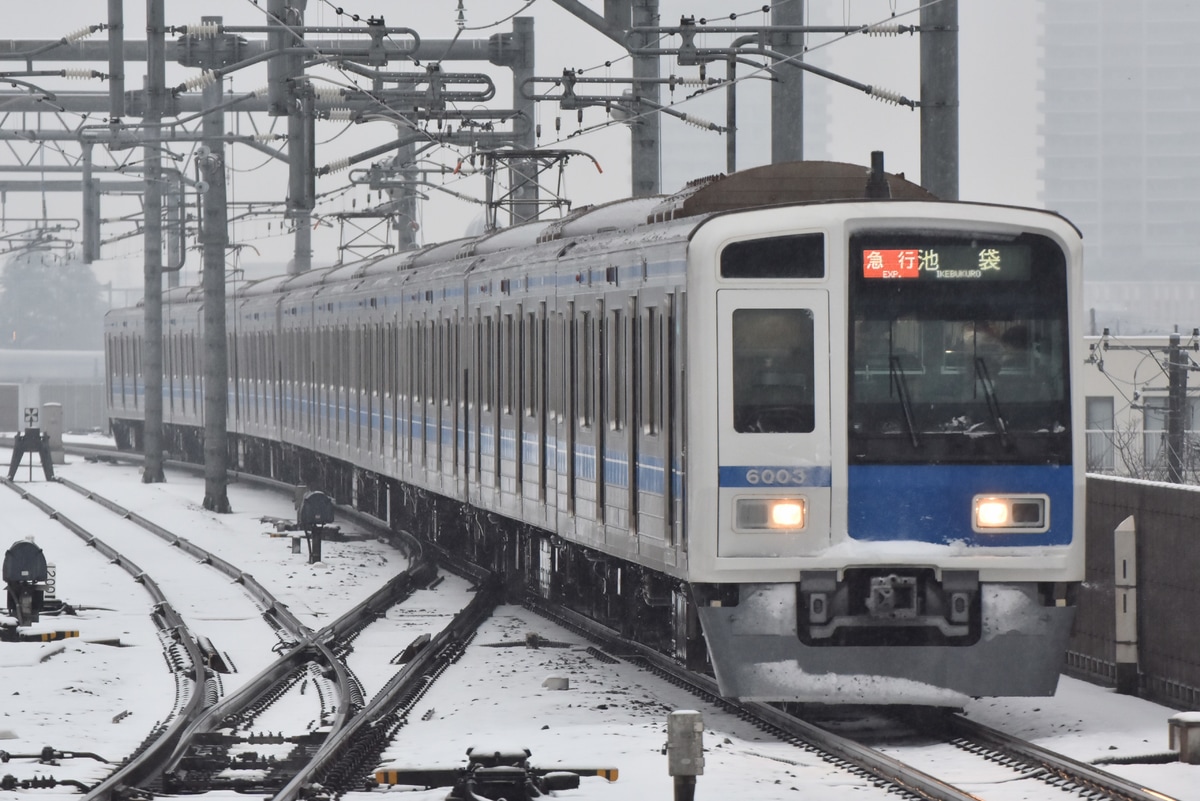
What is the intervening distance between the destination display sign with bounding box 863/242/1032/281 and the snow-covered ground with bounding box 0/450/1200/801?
2.44 metres

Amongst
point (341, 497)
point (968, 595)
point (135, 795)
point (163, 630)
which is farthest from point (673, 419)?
point (341, 497)

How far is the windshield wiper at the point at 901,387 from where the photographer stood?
11.9 metres

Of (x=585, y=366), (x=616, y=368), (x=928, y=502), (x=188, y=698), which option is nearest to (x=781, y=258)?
(x=928, y=502)

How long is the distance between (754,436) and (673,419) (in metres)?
0.85

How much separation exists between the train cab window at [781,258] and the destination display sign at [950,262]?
0.87ft

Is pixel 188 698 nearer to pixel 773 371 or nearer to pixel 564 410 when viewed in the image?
pixel 564 410

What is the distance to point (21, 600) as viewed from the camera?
57.8 ft

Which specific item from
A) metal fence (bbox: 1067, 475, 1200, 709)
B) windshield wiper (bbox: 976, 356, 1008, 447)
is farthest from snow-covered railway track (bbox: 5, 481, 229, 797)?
metal fence (bbox: 1067, 475, 1200, 709)

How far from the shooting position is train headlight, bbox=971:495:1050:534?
11.9m

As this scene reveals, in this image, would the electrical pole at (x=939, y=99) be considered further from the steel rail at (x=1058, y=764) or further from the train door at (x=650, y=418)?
the steel rail at (x=1058, y=764)

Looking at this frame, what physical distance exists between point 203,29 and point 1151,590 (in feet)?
56.5

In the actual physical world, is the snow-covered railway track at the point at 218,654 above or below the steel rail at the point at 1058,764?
below

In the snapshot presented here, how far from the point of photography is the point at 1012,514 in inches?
470

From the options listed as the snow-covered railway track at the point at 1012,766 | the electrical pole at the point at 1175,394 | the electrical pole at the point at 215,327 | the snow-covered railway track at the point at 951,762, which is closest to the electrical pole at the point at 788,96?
the snow-covered railway track at the point at 951,762
